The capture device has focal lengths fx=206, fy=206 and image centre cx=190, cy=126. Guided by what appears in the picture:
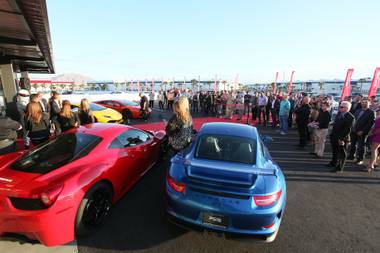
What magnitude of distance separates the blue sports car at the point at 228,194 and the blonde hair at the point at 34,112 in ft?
12.2

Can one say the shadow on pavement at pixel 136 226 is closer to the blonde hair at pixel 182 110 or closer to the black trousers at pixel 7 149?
the blonde hair at pixel 182 110

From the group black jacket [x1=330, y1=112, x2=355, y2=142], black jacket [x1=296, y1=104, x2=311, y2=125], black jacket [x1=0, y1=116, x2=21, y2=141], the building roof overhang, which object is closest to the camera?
the building roof overhang

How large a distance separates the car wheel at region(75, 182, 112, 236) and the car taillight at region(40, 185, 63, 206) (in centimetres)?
35

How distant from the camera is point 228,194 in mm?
2342

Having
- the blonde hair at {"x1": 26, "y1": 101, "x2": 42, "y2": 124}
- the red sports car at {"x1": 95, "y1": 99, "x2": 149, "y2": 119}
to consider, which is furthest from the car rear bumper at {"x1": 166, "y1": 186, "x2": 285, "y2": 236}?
the red sports car at {"x1": 95, "y1": 99, "x2": 149, "y2": 119}

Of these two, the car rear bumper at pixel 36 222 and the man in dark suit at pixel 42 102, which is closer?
the car rear bumper at pixel 36 222

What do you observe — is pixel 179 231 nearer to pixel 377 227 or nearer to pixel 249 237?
pixel 249 237

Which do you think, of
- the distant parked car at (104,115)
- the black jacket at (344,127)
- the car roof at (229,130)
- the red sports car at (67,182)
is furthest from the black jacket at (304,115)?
the distant parked car at (104,115)

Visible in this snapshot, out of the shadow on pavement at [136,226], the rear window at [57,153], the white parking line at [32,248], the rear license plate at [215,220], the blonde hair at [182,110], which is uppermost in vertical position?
the blonde hair at [182,110]

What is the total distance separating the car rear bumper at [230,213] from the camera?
2.25 meters

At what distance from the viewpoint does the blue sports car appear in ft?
7.48

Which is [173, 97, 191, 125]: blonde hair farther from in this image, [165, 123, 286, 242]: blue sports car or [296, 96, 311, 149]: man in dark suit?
[296, 96, 311, 149]: man in dark suit

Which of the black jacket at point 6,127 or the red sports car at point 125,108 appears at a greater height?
the black jacket at point 6,127

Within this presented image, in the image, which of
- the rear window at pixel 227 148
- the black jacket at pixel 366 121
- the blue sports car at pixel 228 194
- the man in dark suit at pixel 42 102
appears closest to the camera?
the blue sports car at pixel 228 194
